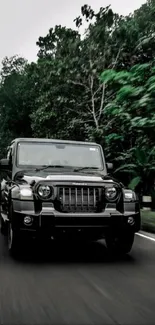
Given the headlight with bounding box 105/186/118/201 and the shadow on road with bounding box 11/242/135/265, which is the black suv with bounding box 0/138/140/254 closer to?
the headlight with bounding box 105/186/118/201

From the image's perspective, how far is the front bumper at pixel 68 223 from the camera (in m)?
7.29

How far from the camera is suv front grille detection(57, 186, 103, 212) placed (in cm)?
747

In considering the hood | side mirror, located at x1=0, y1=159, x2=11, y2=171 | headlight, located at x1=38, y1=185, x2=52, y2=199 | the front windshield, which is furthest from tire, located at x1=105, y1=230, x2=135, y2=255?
side mirror, located at x1=0, y1=159, x2=11, y2=171

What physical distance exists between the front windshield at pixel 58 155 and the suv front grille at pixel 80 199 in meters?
1.72

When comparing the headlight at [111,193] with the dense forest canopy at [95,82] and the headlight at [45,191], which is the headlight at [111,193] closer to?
the headlight at [45,191]

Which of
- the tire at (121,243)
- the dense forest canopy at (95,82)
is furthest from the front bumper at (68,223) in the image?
the dense forest canopy at (95,82)

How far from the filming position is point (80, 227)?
7.36m

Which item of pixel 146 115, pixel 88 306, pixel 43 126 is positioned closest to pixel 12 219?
pixel 88 306

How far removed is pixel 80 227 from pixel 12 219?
1.08 metres

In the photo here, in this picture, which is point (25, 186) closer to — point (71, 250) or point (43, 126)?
point (71, 250)

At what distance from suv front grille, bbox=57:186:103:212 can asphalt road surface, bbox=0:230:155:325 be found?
2.71ft

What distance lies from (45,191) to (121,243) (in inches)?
66.2

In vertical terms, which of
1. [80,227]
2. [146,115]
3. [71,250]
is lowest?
[71,250]

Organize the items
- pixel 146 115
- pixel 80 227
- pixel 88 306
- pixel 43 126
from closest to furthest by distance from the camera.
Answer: pixel 88 306 < pixel 80 227 < pixel 146 115 < pixel 43 126
